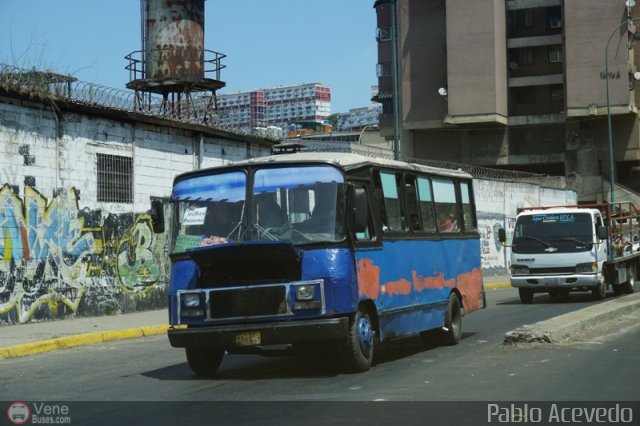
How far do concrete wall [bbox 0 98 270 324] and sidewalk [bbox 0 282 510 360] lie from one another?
0.60 m

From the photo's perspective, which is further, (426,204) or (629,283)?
(629,283)

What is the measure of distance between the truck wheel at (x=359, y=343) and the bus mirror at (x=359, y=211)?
0.99m

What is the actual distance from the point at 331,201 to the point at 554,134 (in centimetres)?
6480

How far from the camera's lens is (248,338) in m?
10.3

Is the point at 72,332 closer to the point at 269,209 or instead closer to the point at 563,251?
the point at 269,209

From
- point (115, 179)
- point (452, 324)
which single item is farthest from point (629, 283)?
point (115, 179)

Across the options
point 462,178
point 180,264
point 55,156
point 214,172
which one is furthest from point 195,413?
point 55,156

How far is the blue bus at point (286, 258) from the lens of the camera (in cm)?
1026

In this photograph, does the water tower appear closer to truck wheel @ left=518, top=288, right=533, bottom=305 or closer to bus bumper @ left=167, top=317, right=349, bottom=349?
truck wheel @ left=518, top=288, right=533, bottom=305

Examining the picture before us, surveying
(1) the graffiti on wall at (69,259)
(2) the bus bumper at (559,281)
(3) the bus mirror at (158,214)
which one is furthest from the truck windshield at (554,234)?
(3) the bus mirror at (158,214)

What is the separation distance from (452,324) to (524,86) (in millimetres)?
61633

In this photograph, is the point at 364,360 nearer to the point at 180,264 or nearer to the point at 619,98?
the point at 180,264

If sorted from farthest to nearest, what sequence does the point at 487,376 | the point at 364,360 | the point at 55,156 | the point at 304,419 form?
the point at 55,156, the point at 364,360, the point at 487,376, the point at 304,419

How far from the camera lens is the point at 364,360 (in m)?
10.7
